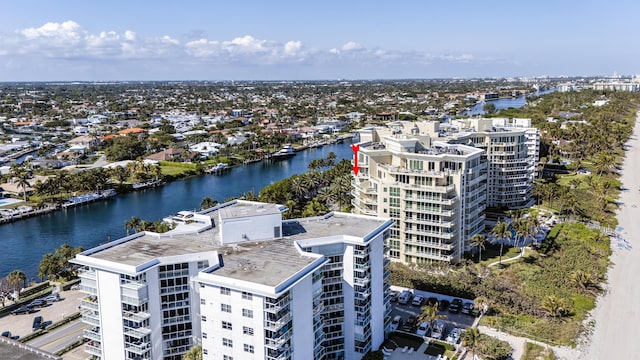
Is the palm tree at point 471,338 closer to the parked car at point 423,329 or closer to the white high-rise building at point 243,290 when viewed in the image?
the parked car at point 423,329

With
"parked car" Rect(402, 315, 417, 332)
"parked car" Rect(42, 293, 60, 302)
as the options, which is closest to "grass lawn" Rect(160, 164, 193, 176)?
"parked car" Rect(42, 293, 60, 302)

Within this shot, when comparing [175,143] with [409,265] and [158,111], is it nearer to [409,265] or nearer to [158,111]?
[158,111]

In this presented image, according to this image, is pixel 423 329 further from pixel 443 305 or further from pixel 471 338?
pixel 471 338

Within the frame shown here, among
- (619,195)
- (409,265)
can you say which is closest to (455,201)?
(409,265)

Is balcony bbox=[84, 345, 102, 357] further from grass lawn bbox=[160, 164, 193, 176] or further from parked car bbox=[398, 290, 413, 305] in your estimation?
grass lawn bbox=[160, 164, 193, 176]

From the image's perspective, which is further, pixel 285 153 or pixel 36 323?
pixel 285 153

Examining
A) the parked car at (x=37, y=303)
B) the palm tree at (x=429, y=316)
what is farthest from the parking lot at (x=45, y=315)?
the palm tree at (x=429, y=316)

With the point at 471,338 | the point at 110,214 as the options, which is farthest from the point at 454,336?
the point at 110,214
